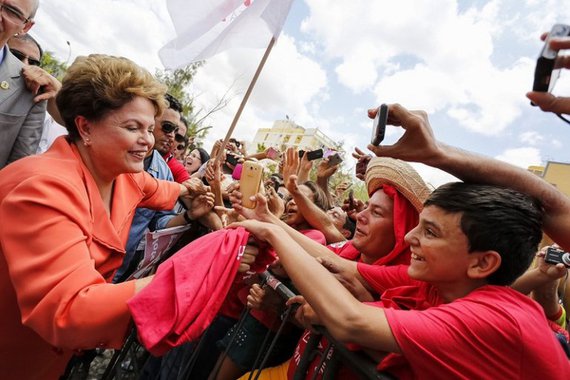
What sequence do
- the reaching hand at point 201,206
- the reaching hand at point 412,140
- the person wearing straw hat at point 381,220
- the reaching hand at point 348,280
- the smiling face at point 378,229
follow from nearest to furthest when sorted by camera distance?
the reaching hand at point 412,140 < the reaching hand at point 348,280 < the person wearing straw hat at point 381,220 < the smiling face at point 378,229 < the reaching hand at point 201,206

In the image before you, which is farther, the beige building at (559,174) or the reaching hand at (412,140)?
the beige building at (559,174)

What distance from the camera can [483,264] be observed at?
139 centimetres

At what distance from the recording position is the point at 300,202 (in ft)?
10.4

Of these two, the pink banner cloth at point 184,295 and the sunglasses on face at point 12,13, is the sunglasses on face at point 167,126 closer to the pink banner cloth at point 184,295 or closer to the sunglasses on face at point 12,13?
the sunglasses on face at point 12,13

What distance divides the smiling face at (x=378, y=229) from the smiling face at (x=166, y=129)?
7.54 ft

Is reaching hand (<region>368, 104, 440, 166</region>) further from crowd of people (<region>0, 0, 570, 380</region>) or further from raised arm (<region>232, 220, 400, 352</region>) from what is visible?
raised arm (<region>232, 220, 400, 352</region>)

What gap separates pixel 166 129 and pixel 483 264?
3.12 m

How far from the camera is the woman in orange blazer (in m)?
1.15

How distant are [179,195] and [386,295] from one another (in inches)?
69.7

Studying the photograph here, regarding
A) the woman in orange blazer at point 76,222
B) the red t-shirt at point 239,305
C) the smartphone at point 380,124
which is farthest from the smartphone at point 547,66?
the red t-shirt at point 239,305

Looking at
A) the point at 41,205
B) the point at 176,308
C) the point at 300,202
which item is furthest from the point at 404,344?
the point at 300,202

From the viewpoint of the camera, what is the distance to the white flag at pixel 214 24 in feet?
7.93

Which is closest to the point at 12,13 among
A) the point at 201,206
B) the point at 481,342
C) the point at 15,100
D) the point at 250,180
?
the point at 15,100

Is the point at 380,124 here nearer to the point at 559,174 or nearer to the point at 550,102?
the point at 550,102
